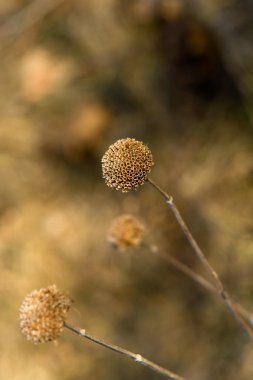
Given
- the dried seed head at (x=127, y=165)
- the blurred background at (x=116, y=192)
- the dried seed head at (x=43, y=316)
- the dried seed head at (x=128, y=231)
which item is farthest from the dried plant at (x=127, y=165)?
the blurred background at (x=116, y=192)

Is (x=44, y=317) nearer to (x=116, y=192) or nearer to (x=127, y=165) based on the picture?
(x=127, y=165)

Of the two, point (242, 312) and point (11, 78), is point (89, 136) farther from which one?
point (242, 312)

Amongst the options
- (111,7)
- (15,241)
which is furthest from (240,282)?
(111,7)

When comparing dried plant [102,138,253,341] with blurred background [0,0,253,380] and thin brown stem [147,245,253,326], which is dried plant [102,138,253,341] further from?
blurred background [0,0,253,380]

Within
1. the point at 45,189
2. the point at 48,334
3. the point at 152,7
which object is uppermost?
the point at 152,7

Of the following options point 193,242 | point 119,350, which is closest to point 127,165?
point 193,242

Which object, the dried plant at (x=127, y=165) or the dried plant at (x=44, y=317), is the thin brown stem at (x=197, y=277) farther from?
the dried plant at (x=127, y=165)
